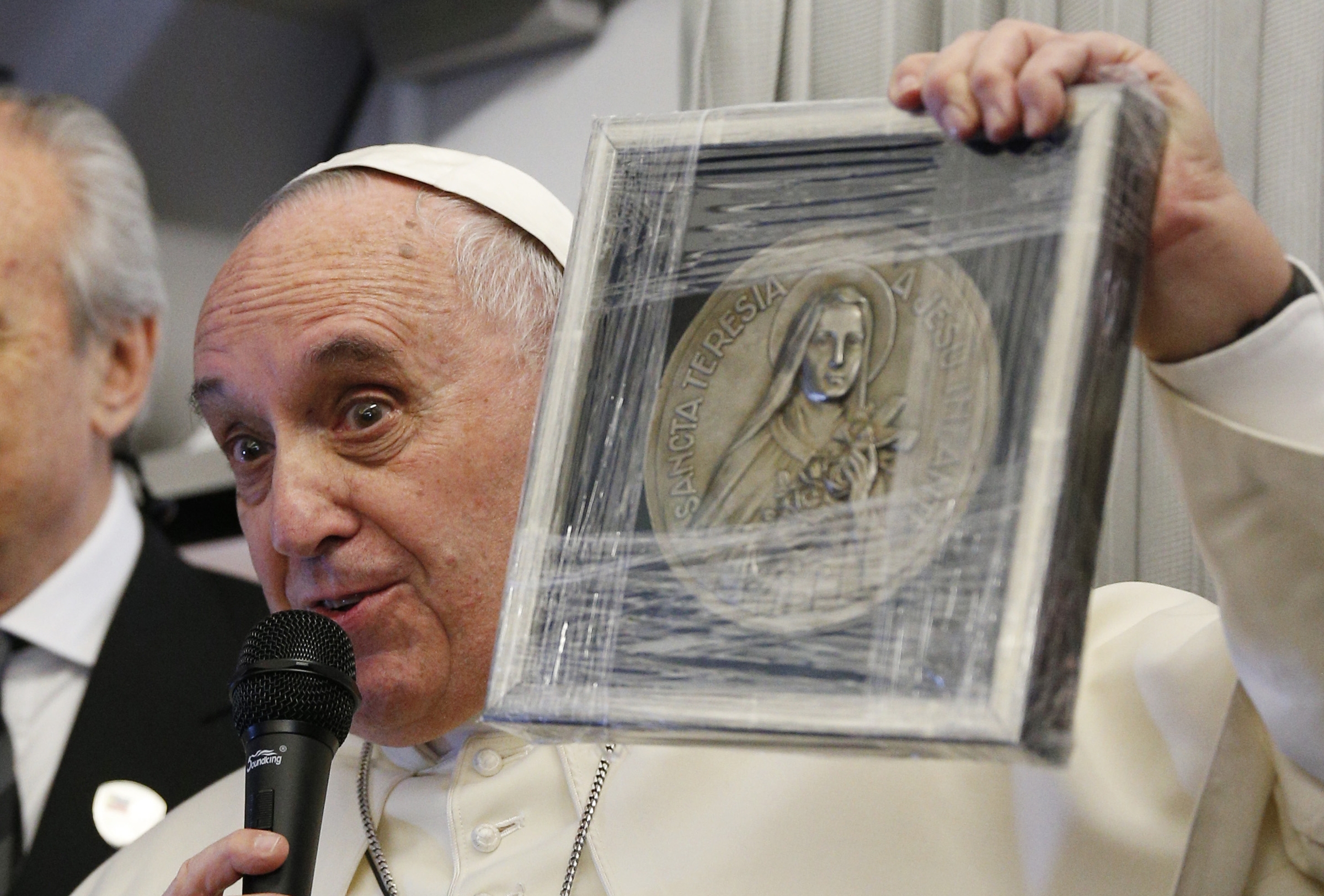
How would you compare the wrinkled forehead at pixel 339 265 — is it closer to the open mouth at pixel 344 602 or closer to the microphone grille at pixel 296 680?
the open mouth at pixel 344 602

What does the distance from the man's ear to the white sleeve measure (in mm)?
2414

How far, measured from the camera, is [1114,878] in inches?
54.6

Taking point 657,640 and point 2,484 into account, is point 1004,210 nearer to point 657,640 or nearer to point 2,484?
point 657,640

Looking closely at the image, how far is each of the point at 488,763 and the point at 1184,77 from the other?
1338mm

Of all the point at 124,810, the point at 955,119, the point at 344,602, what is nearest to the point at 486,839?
the point at 344,602

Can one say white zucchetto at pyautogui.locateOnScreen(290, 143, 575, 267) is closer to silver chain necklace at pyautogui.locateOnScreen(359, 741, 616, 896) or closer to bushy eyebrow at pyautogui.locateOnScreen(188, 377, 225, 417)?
bushy eyebrow at pyautogui.locateOnScreen(188, 377, 225, 417)

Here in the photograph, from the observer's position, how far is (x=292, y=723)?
49.6 inches

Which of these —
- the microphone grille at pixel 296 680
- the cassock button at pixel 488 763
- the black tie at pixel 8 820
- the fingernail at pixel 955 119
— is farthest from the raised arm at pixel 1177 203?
the black tie at pixel 8 820

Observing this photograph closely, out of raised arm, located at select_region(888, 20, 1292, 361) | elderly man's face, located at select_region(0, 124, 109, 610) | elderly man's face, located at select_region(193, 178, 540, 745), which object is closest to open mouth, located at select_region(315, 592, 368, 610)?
elderly man's face, located at select_region(193, 178, 540, 745)

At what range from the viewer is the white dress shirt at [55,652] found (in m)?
2.65

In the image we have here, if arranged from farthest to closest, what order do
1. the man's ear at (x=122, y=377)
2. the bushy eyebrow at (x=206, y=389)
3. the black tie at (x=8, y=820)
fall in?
1. the man's ear at (x=122, y=377)
2. the black tie at (x=8, y=820)
3. the bushy eyebrow at (x=206, y=389)

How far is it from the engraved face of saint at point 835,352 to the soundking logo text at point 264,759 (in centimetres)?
56

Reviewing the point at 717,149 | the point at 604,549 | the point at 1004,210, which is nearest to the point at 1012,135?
the point at 1004,210

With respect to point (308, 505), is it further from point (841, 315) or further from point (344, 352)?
point (841, 315)
